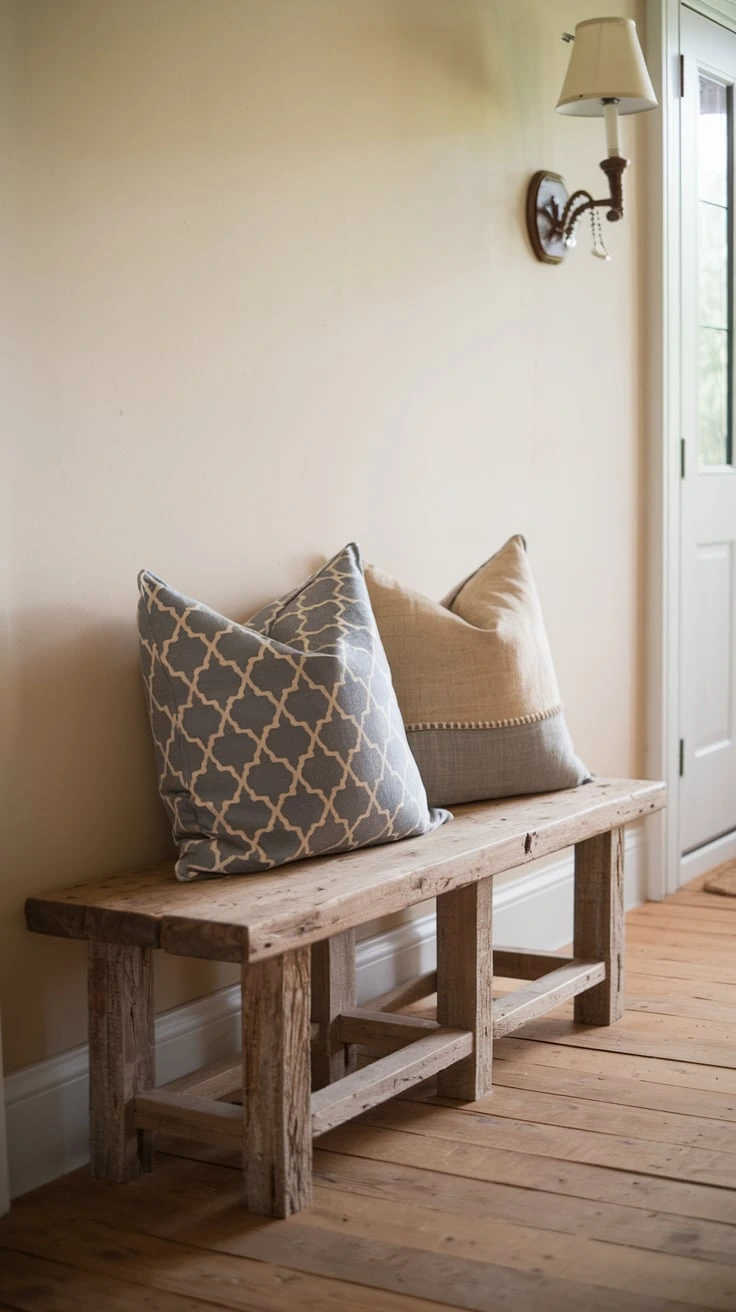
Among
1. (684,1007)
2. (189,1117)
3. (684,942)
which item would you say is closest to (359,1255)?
(189,1117)

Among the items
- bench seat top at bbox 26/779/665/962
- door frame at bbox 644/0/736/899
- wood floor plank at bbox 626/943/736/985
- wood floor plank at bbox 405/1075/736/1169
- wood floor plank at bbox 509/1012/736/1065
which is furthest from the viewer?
door frame at bbox 644/0/736/899

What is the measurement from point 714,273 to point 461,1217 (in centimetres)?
277

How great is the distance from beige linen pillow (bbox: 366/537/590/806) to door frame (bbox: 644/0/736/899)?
1.13 meters

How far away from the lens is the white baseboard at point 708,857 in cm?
377

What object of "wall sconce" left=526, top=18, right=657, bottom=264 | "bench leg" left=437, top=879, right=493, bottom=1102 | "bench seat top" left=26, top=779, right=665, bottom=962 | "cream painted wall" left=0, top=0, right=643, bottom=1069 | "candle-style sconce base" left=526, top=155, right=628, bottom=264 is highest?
"wall sconce" left=526, top=18, right=657, bottom=264

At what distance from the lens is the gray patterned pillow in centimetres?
201

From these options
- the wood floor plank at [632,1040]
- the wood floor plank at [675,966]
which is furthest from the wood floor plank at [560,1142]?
the wood floor plank at [675,966]

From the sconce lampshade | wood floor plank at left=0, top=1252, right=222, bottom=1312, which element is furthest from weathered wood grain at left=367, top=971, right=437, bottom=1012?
the sconce lampshade

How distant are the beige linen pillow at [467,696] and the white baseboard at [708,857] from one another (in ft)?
4.38

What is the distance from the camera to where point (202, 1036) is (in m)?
2.27

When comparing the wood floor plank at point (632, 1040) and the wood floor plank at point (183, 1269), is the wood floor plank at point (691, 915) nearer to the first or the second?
the wood floor plank at point (632, 1040)

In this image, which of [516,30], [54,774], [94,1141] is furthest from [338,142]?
[94,1141]

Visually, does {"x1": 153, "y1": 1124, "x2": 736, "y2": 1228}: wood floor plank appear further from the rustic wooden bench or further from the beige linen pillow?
the beige linen pillow

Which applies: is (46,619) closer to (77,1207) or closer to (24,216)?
(24,216)
